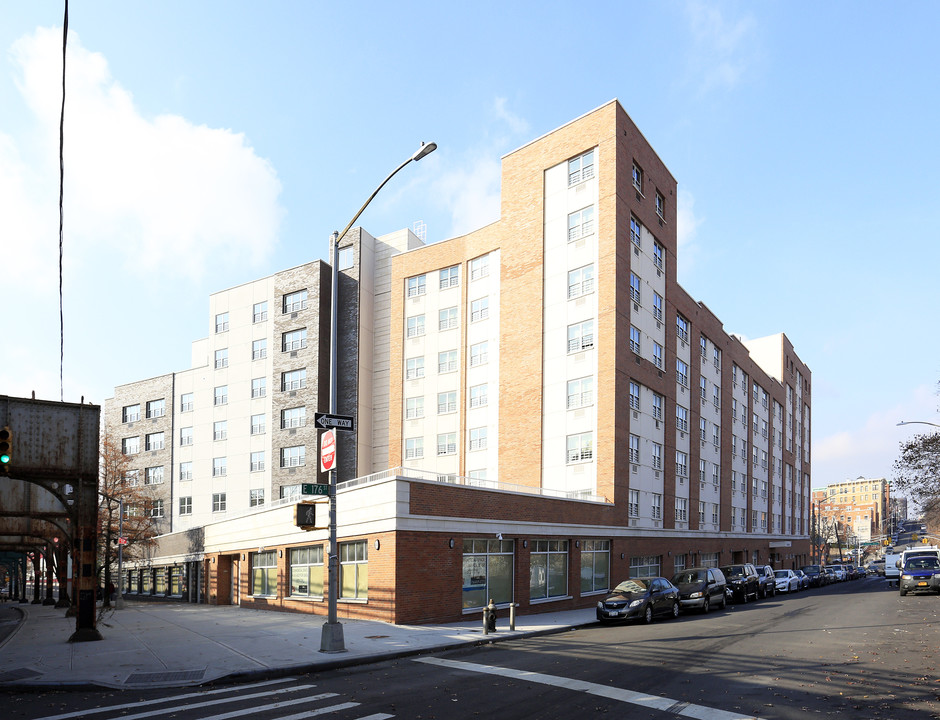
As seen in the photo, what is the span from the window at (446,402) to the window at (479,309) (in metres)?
4.74

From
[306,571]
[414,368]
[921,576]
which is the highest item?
[414,368]

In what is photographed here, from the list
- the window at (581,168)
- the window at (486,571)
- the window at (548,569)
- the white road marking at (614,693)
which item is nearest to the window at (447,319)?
the window at (581,168)

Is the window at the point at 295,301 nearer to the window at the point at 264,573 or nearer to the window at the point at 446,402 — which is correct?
the window at the point at 446,402

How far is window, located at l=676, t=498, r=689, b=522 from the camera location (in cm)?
4438

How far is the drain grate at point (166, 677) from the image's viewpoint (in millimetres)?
13508

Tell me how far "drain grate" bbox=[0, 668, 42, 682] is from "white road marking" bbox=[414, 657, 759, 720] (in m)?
7.78

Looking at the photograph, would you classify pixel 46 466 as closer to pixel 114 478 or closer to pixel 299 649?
pixel 299 649

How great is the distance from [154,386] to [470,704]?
5439 centimetres

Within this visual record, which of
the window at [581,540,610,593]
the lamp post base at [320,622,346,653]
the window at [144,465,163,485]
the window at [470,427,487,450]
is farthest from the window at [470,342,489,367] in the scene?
the window at [144,465,163,485]

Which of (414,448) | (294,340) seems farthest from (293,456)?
(414,448)

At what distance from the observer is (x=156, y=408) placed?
58.8m

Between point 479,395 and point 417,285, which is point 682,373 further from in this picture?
point 417,285

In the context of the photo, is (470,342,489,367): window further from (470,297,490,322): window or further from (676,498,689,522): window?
(676,498,689,522): window

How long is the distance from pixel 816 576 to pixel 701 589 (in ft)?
123
